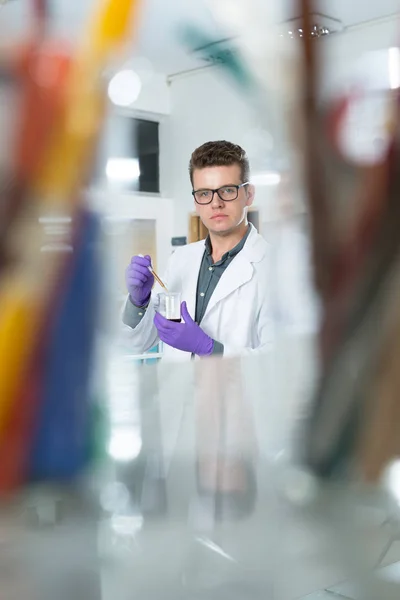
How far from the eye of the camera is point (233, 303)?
438mm

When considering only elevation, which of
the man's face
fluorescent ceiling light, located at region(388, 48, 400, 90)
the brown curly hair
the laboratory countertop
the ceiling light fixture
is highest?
the ceiling light fixture

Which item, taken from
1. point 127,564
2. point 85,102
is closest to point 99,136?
point 85,102

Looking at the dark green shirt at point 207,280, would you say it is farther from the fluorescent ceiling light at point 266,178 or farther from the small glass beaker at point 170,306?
the fluorescent ceiling light at point 266,178

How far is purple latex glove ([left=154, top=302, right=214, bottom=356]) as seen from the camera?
16.6 inches

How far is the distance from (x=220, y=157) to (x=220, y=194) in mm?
23

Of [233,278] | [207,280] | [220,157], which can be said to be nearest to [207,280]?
[207,280]

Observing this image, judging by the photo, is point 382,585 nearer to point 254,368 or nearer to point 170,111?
point 254,368

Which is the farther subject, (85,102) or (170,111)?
(170,111)

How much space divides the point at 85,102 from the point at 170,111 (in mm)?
107

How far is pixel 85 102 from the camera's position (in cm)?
19

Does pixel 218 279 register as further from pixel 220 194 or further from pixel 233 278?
pixel 220 194

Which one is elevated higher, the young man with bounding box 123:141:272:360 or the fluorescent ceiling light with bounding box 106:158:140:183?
the fluorescent ceiling light with bounding box 106:158:140:183

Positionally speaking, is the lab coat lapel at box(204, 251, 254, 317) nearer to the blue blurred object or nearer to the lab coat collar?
the lab coat collar

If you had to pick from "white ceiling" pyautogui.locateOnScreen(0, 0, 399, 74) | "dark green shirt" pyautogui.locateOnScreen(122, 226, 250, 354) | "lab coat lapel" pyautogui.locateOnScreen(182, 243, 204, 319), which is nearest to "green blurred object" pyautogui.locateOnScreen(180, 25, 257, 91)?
"white ceiling" pyautogui.locateOnScreen(0, 0, 399, 74)
